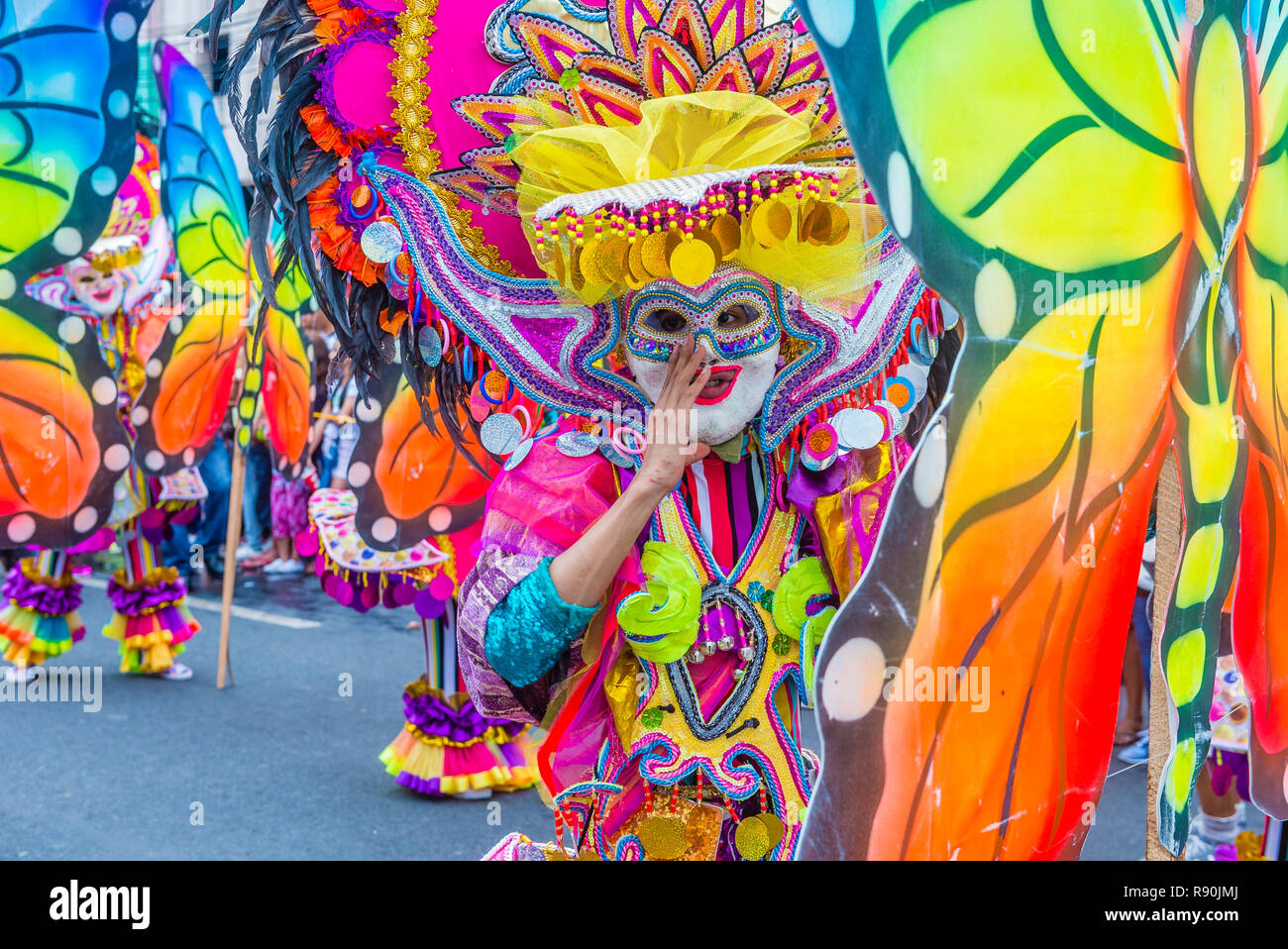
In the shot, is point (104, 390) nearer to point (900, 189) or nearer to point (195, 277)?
A: point (195, 277)

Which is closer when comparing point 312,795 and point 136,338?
point 312,795

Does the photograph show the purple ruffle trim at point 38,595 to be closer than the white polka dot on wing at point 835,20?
No

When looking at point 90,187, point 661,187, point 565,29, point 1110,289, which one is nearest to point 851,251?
point 661,187

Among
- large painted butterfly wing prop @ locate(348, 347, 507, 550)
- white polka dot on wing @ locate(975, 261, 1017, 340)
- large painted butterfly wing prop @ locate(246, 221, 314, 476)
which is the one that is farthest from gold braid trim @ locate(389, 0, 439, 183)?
large painted butterfly wing prop @ locate(246, 221, 314, 476)

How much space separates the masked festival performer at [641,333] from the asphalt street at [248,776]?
1275 millimetres

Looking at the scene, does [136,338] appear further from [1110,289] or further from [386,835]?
[1110,289]

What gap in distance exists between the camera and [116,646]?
607 cm

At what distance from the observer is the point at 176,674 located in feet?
18.0

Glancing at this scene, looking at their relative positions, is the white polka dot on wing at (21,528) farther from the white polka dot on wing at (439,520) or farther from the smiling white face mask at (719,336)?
the smiling white face mask at (719,336)

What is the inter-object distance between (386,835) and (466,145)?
2598 mm

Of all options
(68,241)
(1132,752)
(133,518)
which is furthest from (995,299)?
(133,518)

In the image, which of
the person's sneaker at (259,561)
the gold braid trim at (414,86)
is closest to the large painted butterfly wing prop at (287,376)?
the gold braid trim at (414,86)

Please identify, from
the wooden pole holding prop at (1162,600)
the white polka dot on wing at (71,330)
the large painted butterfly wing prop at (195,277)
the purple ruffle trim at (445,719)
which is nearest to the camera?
the wooden pole holding prop at (1162,600)

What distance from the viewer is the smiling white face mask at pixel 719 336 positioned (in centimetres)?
158
